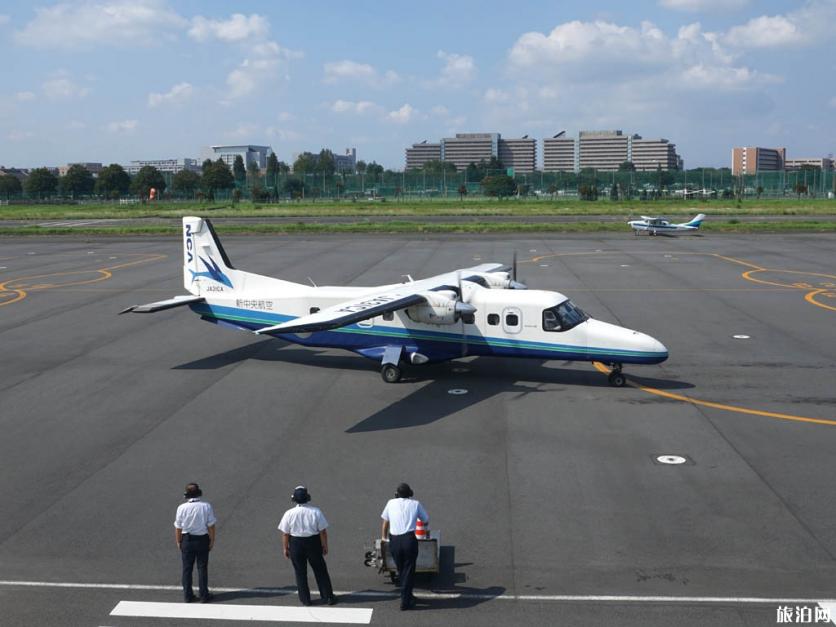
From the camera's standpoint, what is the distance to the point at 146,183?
6772 inches

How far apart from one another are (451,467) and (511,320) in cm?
794

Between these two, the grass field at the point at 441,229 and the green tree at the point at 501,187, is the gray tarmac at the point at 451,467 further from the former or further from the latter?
the green tree at the point at 501,187

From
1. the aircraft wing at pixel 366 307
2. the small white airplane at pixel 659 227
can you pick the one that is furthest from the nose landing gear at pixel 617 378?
the small white airplane at pixel 659 227

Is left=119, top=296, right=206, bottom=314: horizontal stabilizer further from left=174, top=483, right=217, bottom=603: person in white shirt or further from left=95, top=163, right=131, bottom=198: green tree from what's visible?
left=95, top=163, right=131, bottom=198: green tree

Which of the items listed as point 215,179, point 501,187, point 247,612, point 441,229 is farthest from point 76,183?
point 247,612

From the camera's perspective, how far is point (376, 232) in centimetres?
8181

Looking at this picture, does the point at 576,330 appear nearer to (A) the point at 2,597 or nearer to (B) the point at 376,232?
(A) the point at 2,597

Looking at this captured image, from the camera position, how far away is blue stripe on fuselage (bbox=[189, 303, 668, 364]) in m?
23.5

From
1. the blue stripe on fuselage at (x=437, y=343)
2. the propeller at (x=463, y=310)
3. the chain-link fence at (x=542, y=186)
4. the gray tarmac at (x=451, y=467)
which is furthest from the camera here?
the chain-link fence at (x=542, y=186)

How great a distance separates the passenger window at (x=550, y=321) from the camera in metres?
23.9

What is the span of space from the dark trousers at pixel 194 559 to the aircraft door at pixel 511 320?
1425 centimetres

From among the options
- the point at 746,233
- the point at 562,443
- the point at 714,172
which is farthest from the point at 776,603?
the point at 714,172

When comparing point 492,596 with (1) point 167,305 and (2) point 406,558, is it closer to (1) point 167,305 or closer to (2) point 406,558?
(2) point 406,558

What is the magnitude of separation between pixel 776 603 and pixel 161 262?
53.8 meters
